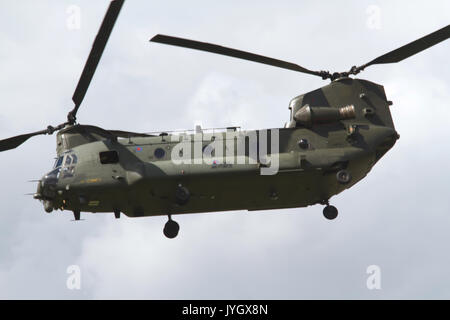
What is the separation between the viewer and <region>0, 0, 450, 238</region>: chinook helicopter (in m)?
34.2

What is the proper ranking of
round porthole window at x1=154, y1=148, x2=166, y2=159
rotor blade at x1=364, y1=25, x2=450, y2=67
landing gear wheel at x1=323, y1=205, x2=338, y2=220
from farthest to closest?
landing gear wheel at x1=323, y1=205, x2=338, y2=220, round porthole window at x1=154, y1=148, x2=166, y2=159, rotor blade at x1=364, y1=25, x2=450, y2=67

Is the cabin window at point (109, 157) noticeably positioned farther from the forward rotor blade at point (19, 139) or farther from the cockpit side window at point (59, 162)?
the forward rotor blade at point (19, 139)

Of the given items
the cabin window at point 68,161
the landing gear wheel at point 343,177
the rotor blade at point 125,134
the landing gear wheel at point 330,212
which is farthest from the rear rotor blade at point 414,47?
the cabin window at point 68,161

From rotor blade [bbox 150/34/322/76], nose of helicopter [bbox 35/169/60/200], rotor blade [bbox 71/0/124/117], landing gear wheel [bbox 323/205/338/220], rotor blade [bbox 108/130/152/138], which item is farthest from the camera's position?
rotor blade [bbox 108/130/152/138]

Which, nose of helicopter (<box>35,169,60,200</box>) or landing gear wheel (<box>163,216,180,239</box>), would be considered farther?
landing gear wheel (<box>163,216,180,239</box>)

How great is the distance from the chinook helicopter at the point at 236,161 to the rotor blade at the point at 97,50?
0.06 metres

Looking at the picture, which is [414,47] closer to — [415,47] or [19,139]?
[415,47]

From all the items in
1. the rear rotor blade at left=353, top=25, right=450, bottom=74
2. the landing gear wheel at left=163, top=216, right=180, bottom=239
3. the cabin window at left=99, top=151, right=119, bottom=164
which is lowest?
the landing gear wheel at left=163, top=216, right=180, bottom=239

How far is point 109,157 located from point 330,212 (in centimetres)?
894

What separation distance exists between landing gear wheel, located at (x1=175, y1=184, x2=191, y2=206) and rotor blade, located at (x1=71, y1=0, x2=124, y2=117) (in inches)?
215

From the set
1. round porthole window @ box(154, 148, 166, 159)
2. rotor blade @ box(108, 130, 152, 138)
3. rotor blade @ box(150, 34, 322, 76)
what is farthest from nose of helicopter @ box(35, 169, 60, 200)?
rotor blade @ box(150, 34, 322, 76)

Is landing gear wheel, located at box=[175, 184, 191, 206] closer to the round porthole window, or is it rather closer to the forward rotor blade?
the round porthole window

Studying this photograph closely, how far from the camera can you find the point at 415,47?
3478cm

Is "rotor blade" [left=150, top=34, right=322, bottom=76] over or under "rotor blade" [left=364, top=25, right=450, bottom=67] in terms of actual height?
under
